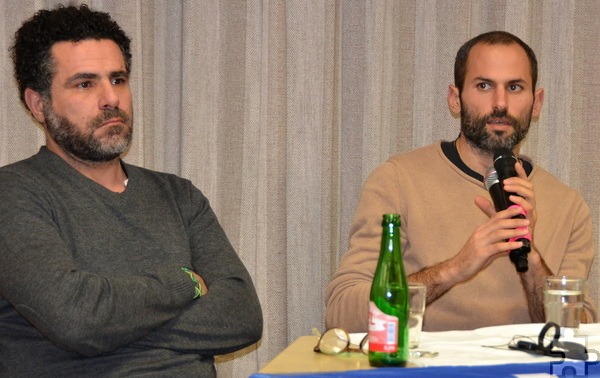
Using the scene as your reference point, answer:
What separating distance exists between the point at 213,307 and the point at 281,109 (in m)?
1.10

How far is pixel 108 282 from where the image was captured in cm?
202

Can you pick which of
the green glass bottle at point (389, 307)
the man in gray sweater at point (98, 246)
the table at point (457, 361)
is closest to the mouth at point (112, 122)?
the man in gray sweater at point (98, 246)

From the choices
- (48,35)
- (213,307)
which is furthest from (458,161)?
(48,35)

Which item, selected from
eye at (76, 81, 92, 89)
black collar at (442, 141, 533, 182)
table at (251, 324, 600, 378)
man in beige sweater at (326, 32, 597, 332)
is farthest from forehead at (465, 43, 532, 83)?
eye at (76, 81, 92, 89)

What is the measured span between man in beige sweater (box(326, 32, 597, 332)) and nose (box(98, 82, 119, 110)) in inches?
32.6

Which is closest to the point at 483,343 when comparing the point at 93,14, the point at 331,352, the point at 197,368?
the point at 331,352

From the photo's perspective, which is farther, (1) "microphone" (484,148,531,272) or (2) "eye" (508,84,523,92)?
(2) "eye" (508,84,523,92)

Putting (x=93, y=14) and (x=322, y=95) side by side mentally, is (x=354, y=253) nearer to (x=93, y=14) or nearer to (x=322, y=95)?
(x=322, y=95)

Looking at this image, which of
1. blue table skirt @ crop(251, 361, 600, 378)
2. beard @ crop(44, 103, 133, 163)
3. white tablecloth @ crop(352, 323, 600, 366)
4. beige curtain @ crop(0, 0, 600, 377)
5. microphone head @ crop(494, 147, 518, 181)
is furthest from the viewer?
beige curtain @ crop(0, 0, 600, 377)

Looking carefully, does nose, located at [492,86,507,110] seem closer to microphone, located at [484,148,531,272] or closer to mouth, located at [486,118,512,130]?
mouth, located at [486,118,512,130]

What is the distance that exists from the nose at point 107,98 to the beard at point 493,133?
1.12 metres

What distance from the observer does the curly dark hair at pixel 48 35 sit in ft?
7.74

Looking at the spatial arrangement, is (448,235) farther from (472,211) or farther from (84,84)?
(84,84)

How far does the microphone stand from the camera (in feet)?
6.39
